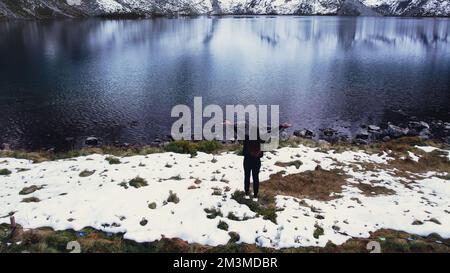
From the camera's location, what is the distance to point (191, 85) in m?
64.1

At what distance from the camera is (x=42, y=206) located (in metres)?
14.7

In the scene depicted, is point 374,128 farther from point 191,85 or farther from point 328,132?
point 191,85

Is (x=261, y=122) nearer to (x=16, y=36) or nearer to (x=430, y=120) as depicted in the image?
(x=430, y=120)

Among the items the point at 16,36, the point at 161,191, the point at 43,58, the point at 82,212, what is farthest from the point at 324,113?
the point at 16,36

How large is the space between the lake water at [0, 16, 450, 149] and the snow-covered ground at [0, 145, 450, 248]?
72.5ft

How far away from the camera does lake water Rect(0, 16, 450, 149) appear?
151ft

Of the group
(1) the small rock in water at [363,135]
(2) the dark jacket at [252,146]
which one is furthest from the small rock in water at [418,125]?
(2) the dark jacket at [252,146]

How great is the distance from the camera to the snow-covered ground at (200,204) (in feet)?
43.2

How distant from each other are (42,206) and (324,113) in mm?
41580

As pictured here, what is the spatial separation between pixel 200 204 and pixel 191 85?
50.8 metres

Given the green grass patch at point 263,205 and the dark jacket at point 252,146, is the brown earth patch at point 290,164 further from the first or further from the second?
the dark jacket at point 252,146

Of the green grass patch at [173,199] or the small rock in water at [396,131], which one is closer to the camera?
the green grass patch at [173,199]

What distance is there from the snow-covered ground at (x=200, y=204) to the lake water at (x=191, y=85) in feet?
72.5

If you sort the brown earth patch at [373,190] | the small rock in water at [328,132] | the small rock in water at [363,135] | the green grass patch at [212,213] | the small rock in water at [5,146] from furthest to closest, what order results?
the small rock in water at [328,132]
the small rock in water at [363,135]
the small rock in water at [5,146]
the brown earth patch at [373,190]
the green grass patch at [212,213]
